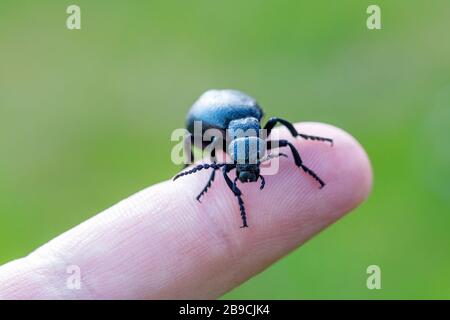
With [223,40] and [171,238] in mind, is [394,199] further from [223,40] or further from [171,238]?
[223,40]

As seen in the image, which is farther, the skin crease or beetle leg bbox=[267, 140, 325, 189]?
beetle leg bbox=[267, 140, 325, 189]

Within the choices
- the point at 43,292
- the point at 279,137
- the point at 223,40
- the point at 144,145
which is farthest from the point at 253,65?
the point at 43,292

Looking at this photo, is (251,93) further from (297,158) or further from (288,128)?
(297,158)

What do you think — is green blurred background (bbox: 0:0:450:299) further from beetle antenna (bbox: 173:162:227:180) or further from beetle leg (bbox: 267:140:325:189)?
beetle antenna (bbox: 173:162:227:180)

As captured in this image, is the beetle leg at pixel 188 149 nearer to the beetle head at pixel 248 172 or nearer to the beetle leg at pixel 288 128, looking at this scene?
the beetle leg at pixel 288 128

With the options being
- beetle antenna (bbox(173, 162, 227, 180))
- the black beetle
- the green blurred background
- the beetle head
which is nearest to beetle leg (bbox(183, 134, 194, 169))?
the black beetle

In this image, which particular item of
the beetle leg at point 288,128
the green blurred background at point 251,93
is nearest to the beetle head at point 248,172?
the beetle leg at point 288,128
